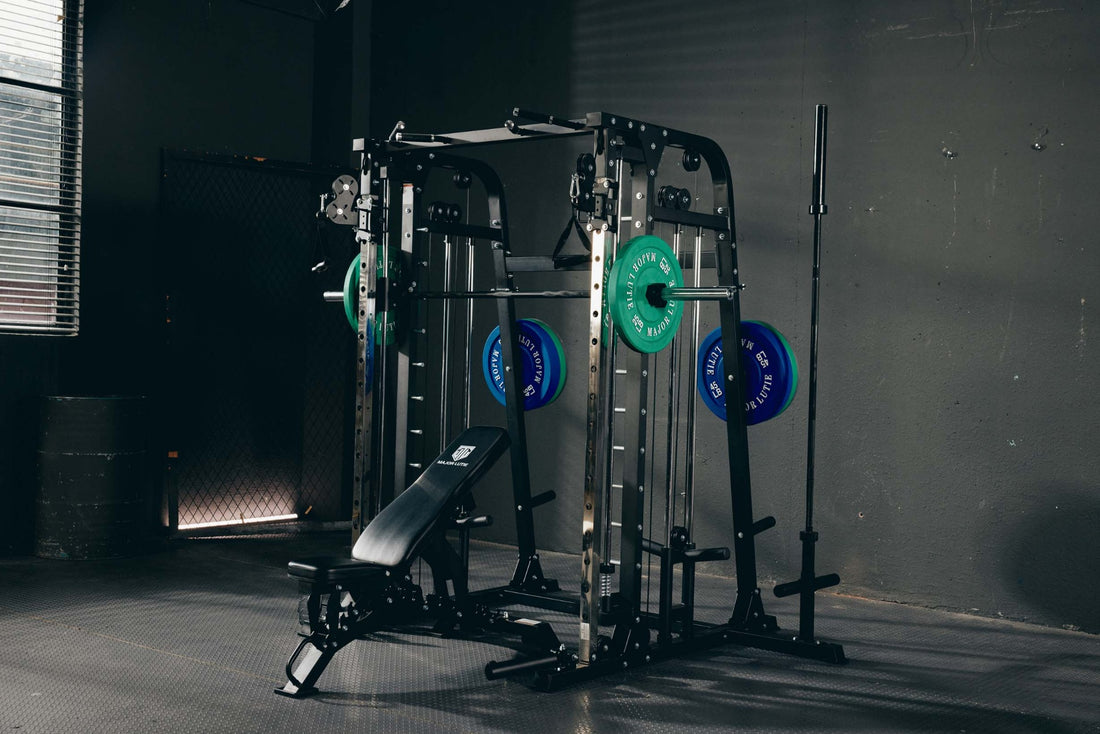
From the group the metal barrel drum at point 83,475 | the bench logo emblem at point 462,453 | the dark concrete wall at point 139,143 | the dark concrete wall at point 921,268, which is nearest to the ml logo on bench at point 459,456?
the bench logo emblem at point 462,453

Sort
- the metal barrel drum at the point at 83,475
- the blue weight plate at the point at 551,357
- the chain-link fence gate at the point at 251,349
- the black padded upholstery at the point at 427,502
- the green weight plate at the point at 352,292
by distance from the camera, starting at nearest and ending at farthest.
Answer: the black padded upholstery at the point at 427,502
the green weight plate at the point at 352,292
the blue weight plate at the point at 551,357
the metal barrel drum at the point at 83,475
the chain-link fence gate at the point at 251,349

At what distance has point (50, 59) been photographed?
5699 millimetres

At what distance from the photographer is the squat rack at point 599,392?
143 inches

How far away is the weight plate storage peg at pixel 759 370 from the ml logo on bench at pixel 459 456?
36.2 inches

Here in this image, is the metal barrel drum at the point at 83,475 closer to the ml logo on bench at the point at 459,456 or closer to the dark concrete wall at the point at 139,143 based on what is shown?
the dark concrete wall at the point at 139,143

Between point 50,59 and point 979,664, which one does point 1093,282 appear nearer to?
point 979,664

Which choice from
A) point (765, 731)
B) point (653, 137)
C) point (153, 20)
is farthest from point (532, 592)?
point (153, 20)

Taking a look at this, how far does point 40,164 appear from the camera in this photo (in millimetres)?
5672

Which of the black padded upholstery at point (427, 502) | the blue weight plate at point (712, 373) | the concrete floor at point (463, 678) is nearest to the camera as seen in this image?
the concrete floor at point (463, 678)

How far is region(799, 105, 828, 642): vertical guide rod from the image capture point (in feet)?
12.9

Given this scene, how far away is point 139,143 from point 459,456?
3.04 metres

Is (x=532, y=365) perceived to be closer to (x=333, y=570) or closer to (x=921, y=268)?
(x=333, y=570)

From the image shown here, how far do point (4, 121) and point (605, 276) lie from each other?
359 centimetres

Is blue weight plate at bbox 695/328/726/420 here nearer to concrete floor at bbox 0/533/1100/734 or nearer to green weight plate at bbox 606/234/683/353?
green weight plate at bbox 606/234/683/353
